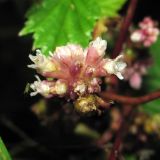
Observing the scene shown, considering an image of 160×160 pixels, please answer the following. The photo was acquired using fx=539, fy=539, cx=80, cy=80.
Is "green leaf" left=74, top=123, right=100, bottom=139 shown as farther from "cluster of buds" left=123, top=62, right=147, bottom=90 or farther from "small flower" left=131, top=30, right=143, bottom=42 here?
"small flower" left=131, top=30, right=143, bottom=42

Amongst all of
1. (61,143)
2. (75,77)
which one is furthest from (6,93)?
(75,77)

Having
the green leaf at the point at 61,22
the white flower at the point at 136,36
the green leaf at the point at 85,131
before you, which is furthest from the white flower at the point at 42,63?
the green leaf at the point at 85,131

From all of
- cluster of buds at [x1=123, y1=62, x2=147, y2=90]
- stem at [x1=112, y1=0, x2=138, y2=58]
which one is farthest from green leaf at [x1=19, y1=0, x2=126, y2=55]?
cluster of buds at [x1=123, y1=62, x2=147, y2=90]

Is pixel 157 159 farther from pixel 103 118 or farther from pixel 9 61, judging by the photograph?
pixel 9 61

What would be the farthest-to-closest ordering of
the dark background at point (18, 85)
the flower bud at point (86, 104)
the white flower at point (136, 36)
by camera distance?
the dark background at point (18, 85) < the white flower at point (136, 36) < the flower bud at point (86, 104)

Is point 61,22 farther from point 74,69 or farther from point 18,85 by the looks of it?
point 18,85

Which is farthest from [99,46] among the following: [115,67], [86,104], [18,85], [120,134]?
[18,85]

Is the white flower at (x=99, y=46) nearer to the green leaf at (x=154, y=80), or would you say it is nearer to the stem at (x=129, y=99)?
the stem at (x=129, y=99)
